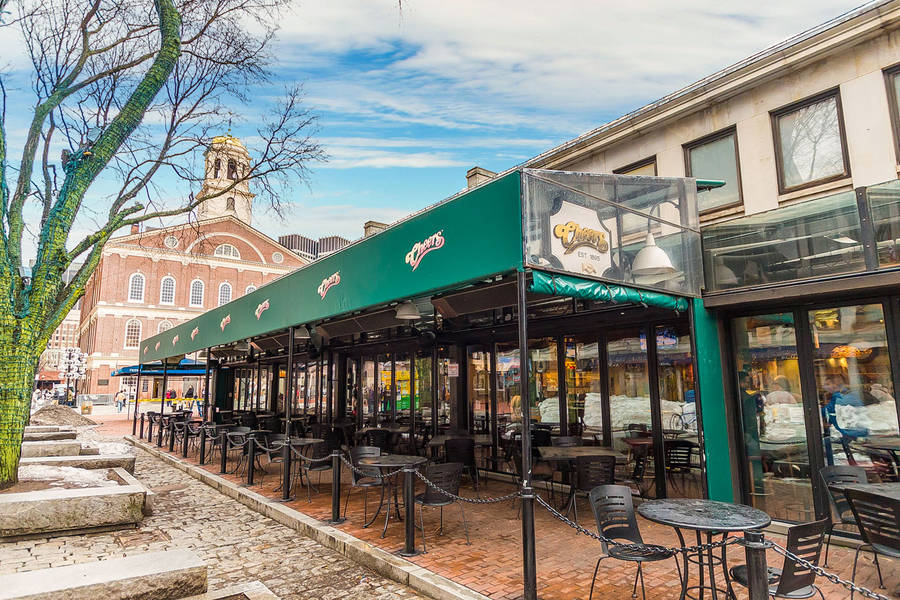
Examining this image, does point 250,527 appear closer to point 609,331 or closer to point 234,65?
point 609,331

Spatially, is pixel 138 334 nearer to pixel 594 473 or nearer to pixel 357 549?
pixel 357 549

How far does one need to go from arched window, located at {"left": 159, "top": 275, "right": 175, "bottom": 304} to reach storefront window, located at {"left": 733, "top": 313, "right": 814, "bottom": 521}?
50.0 metres

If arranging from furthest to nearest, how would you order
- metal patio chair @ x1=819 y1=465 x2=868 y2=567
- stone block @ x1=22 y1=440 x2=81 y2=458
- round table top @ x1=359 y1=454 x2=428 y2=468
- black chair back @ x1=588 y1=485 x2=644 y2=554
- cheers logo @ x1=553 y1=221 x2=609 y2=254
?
stone block @ x1=22 y1=440 x2=81 y2=458, round table top @ x1=359 y1=454 x2=428 y2=468, metal patio chair @ x1=819 y1=465 x2=868 y2=567, cheers logo @ x1=553 y1=221 x2=609 y2=254, black chair back @ x1=588 y1=485 x2=644 y2=554

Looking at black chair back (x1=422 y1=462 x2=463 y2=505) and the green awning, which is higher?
the green awning

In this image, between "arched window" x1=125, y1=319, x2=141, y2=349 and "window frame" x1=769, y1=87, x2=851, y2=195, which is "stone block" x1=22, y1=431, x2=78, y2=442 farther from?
"arched window" x1=125, y1=319, x2=141, y2=349

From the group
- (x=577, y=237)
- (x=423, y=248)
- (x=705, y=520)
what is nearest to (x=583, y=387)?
(x=577, y=237)

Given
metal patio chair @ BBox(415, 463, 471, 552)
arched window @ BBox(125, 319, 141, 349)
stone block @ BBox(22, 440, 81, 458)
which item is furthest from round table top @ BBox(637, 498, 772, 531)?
arched window @ BBox(125, 319, 141, 349)

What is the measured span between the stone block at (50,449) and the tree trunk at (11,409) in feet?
9.51

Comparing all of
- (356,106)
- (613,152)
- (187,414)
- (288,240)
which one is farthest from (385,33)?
(288,240)

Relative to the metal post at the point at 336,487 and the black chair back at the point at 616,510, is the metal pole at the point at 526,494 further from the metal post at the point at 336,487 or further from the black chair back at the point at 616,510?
the metal post at the point at 336,487

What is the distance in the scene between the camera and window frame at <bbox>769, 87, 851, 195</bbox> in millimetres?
6246

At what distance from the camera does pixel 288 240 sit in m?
96.0

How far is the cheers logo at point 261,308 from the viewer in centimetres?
1031

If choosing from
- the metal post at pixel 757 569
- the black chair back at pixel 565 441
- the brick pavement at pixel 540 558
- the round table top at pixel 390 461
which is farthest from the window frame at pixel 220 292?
the metal post at pixel 757 569
